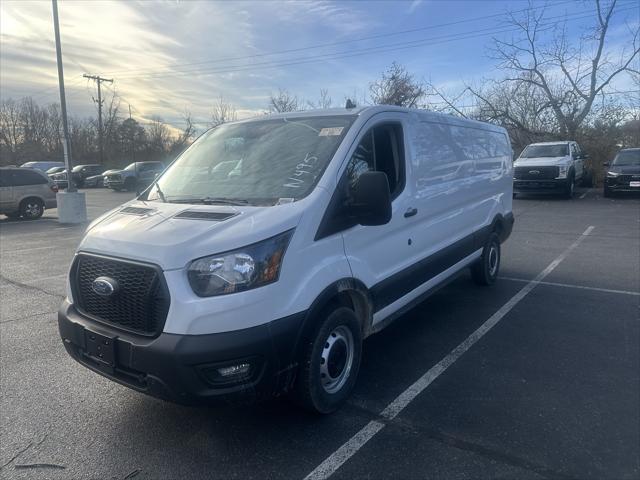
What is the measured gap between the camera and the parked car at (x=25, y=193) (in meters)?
15.7

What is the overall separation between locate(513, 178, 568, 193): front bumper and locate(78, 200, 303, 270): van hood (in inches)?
677

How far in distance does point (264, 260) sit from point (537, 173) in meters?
17.6

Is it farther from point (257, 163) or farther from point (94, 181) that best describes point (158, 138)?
point (257, 163)

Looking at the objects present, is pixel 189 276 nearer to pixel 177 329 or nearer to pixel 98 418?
pixel 177 329

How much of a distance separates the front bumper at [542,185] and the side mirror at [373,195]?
1672cm

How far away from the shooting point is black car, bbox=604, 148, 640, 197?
17406 millimetres

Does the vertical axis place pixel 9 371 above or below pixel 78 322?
below

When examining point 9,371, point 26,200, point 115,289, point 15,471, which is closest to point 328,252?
point 115,289

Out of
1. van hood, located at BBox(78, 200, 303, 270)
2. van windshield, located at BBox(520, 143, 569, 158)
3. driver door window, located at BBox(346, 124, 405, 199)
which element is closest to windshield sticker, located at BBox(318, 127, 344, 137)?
driver door window, located at BBox(346, 124, 405, 199)

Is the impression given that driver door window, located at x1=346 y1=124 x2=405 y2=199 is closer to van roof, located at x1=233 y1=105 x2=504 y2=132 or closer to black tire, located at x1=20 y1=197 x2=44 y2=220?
van roof, located at x1=233 y1=105 x2=504 y2=132

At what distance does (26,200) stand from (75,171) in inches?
866

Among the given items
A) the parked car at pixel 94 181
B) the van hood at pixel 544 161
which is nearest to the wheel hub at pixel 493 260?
the van hood at pixel 544 161

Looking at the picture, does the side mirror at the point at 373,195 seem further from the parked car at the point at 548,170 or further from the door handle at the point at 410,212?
the parked car at the point at 548,170

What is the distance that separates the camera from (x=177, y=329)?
2.65 metres
